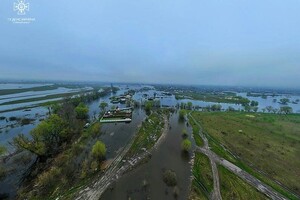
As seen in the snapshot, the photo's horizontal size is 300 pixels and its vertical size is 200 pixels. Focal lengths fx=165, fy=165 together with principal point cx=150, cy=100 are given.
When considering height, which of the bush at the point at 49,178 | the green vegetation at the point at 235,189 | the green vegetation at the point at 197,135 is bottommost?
the green vegetation at the point at 235,189

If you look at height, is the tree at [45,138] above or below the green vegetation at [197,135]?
above

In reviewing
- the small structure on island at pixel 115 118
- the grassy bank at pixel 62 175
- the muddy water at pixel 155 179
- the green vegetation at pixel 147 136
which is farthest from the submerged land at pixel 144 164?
the small structure on island at pixel 115 118

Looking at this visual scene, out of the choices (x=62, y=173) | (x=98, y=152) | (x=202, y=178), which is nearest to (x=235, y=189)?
(x=202, y=178)

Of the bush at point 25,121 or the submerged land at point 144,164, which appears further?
the bush at point 25,121

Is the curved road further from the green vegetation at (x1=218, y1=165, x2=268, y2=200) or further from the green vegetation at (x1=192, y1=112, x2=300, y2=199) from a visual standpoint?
the green vegetation at (x1=192, y1=112, x2=300, y2=199)

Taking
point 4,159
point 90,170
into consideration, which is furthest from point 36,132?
point 90,170

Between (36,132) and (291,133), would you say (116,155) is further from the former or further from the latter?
(291,133)

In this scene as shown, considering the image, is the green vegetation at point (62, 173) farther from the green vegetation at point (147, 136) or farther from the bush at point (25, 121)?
the bush at point (25, 121)
